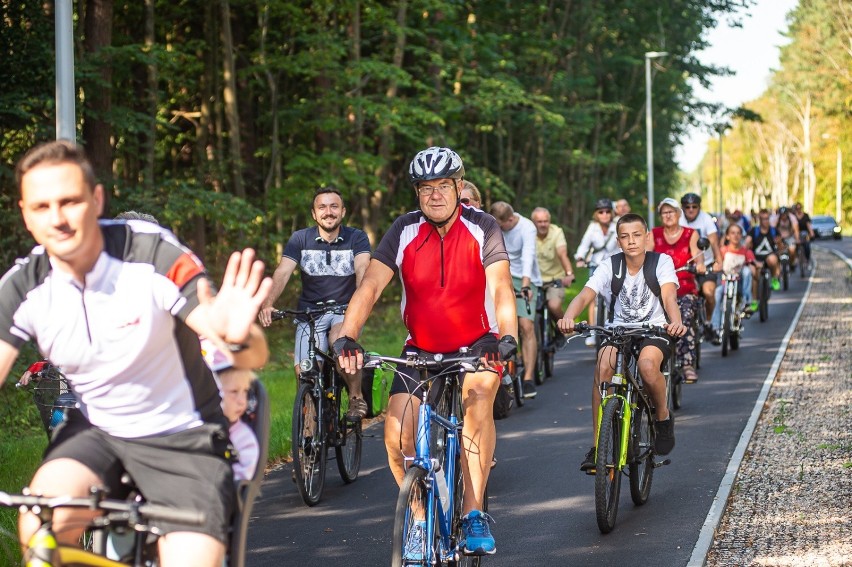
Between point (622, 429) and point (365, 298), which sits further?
point (622, 429)

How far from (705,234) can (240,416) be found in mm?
11344

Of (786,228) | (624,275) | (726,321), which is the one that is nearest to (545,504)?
(624,275)

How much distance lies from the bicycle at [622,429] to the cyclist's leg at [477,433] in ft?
4.81

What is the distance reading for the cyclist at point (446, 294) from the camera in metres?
5.53

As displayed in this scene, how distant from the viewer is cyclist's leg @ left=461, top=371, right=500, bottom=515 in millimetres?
5520

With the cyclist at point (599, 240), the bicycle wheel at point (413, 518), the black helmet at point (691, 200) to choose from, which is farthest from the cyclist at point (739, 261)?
the bicycle wheel at point (413, 518)

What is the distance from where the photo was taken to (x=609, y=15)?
40.7 m

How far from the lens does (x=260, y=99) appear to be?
24.4 metres

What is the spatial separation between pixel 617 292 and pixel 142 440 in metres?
5.30

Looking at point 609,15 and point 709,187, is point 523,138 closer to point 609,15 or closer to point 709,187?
point 609,15

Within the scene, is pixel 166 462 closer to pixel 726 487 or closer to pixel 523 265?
pixel 726 487

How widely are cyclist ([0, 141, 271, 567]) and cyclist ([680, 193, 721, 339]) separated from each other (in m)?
10.9

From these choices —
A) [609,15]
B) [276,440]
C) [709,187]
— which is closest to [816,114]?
[609,15]

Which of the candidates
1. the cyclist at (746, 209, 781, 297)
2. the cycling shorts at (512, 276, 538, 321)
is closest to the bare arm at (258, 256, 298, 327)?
the cycling shorts at (512, 276, 538, 321)
